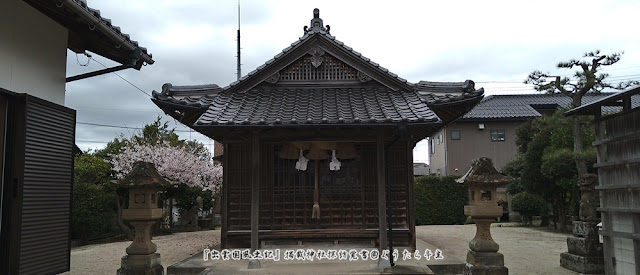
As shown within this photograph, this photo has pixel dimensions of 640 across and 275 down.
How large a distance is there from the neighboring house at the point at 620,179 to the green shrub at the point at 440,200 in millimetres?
15388

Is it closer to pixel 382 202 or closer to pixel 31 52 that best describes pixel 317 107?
pixel 382 202

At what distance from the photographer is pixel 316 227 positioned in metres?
10.9

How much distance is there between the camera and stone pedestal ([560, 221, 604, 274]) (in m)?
9.67

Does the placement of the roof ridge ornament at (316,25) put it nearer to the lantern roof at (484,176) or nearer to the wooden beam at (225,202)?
the wooden beam at (225,202)

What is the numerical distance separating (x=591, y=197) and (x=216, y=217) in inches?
888

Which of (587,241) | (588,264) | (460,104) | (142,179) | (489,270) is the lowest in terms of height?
(588,264)

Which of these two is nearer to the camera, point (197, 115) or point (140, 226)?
point (140, 226)

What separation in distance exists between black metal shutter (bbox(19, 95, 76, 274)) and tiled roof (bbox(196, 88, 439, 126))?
2.30 meters

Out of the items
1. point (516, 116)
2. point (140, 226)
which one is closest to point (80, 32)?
point (140, 226)

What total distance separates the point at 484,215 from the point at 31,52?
772 cm

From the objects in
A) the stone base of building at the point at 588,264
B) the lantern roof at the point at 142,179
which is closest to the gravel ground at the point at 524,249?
the stone base of building at the point at 588,264

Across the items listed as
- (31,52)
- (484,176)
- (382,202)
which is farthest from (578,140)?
(31,52)

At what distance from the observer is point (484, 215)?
24.5 feet

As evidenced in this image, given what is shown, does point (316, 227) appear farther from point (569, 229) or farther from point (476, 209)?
point (569, 229)
